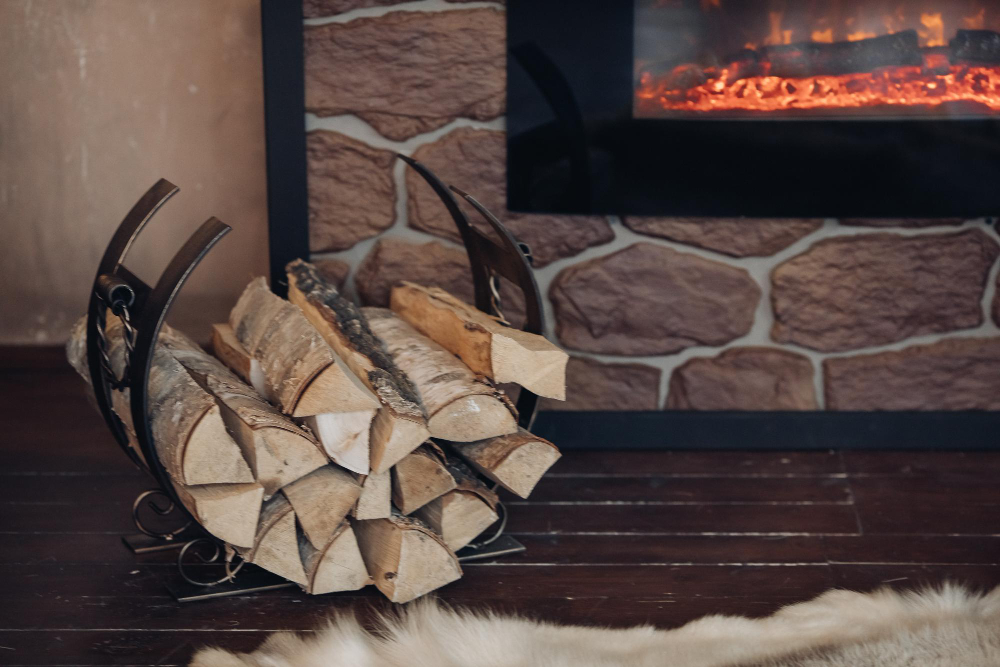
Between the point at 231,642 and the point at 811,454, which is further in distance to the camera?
the point at 811,454

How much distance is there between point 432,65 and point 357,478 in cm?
94

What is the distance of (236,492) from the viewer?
1.49 meters

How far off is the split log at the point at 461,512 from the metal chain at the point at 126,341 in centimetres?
53

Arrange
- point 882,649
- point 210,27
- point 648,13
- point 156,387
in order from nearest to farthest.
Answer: point 882,649 < point 156,387 < point 648,13 < point 210,27

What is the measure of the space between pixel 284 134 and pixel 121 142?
0.89 meters

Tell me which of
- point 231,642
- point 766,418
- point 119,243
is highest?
point 119,243

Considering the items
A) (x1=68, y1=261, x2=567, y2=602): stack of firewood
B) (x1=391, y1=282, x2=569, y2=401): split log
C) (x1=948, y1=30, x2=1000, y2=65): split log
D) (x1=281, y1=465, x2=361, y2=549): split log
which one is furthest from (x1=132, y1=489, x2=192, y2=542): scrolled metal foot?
(x1=948, y1=30, x2=1000, y2=65): split log

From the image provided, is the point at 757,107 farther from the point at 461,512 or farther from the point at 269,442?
the point at 269,442

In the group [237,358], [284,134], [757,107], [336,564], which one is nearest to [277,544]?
[336,564]

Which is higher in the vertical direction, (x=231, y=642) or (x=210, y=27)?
(x=210, y=27)

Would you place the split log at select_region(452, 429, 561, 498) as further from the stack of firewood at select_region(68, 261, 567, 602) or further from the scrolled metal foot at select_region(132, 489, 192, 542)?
the scrolled metal foot at select_region(132, 489, 192, 542)

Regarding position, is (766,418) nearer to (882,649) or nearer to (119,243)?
(882,649)

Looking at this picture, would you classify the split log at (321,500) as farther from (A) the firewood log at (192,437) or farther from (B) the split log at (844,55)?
(B) the split log at (844,55)

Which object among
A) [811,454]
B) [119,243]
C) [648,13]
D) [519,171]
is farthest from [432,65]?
[811,454]
